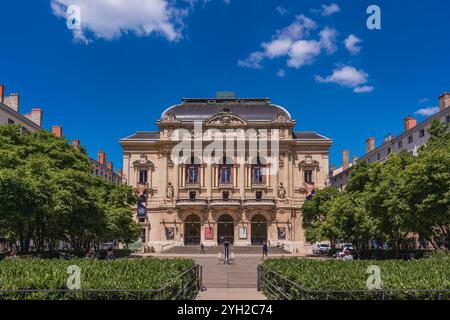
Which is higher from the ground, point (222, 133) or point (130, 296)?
point (222, 133)

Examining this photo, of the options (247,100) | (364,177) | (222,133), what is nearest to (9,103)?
(222,133)

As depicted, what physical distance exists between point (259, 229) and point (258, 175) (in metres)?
9.28

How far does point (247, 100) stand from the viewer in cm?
9144

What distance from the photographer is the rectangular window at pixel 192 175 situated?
86312 mm

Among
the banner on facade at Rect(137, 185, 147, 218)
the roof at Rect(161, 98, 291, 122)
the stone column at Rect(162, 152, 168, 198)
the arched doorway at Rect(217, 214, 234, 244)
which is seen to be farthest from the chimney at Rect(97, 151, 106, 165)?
the arched doorway at Rect(217, 214, 234, 244)

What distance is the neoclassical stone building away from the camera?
8331 cm

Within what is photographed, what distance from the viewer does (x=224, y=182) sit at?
86000 mm

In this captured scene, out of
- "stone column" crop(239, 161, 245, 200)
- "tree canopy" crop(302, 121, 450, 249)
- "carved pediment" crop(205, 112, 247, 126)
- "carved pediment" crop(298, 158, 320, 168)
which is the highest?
"carved pediment" crop(205, 112, 247, 126)

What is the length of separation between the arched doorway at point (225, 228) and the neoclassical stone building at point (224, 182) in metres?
0.17

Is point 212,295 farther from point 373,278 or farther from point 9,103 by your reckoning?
point 9,103

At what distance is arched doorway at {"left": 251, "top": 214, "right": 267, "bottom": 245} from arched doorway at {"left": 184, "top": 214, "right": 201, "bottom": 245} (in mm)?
9240

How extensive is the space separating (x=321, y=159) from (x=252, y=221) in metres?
16.8

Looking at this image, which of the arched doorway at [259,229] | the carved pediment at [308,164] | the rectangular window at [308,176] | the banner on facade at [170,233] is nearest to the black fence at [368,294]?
the arched doorway at [259,229]

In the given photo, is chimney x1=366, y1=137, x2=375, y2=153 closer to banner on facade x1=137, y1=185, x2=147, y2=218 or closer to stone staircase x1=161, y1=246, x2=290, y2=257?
stone staircase x1=161, y1=246, x2=290, y2=257
